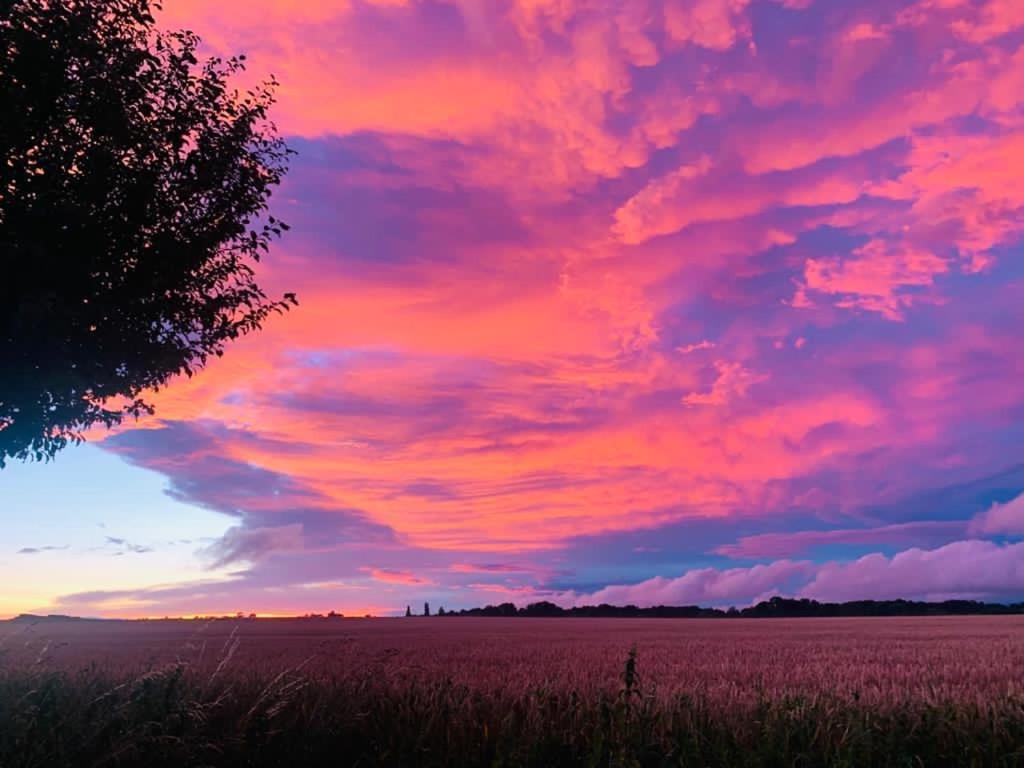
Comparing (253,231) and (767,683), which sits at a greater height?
(253,231)

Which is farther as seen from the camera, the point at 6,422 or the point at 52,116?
the point at 6,422

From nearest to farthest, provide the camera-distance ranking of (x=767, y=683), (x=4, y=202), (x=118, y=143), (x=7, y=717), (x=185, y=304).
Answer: (x=7, y=717)
(x=4, y=202)
(x=118, y=143)
(x=185, y=304)
(x=767, y=683)

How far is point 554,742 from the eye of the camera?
19.7 feet

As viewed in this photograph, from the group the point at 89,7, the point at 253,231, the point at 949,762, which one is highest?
the point at 89,7

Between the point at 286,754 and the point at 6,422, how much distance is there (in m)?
10.9

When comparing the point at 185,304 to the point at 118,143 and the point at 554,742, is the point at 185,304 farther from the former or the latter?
the point at 554,742

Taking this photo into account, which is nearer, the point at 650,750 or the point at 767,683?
the point at 650,750

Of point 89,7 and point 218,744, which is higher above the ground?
point 89,7

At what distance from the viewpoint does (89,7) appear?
44.2ft

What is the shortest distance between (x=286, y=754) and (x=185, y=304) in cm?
1093

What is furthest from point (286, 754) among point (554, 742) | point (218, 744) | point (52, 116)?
point (52, 116)

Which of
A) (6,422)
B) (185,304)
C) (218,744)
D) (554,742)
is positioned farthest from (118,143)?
A: (554,742)

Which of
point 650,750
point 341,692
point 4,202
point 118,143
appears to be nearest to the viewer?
point 650,750

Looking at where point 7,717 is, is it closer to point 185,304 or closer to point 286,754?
point 286,754
